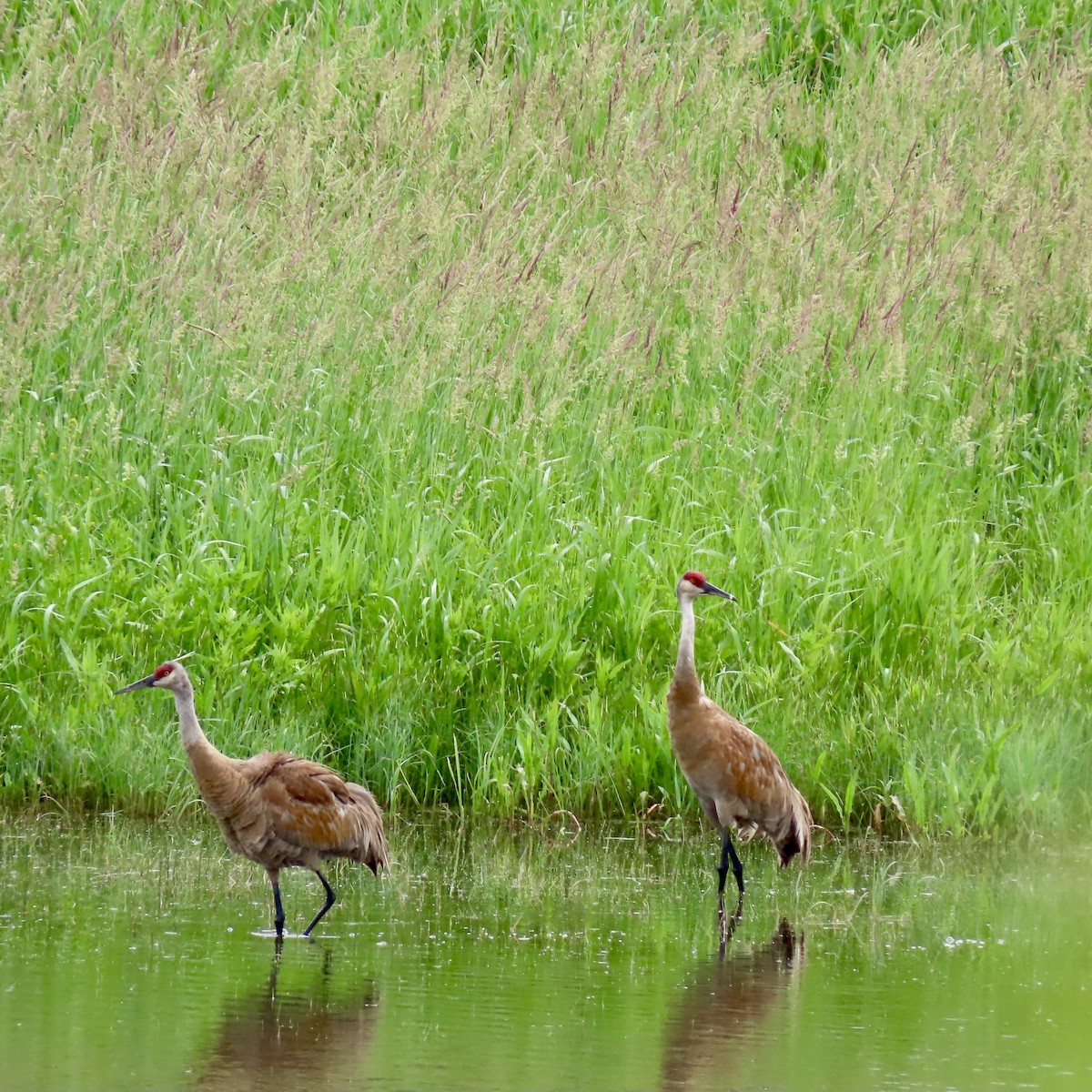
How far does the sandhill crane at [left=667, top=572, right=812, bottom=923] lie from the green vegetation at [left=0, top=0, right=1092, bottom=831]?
1.51 feet

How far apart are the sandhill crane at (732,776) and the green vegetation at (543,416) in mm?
461

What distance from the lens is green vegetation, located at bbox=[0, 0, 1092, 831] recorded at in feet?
26.9

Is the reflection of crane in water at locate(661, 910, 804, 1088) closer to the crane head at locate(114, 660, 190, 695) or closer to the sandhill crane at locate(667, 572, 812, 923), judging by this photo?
the sandhill crane at locate(667, 572, 812, 923)

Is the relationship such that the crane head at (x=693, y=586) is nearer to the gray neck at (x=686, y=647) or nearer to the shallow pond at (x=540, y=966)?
the gray neck at (x=686, y=647)

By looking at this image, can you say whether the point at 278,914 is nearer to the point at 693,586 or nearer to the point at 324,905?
the point at 324,905

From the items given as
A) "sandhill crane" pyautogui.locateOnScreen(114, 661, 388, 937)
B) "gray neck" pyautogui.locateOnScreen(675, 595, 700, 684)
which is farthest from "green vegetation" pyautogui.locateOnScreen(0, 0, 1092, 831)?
"sandhill crane" pyautogui.locateOnScreen(114, 661, 388, 937)

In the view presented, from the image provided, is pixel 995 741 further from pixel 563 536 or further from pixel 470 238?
pixel 470 238

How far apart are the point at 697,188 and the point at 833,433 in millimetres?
2634

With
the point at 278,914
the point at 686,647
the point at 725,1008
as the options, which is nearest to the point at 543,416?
the point at 686,647

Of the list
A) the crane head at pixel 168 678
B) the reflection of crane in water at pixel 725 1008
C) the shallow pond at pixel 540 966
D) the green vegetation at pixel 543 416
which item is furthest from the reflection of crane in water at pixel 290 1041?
the green vegetation at pixel 543 416

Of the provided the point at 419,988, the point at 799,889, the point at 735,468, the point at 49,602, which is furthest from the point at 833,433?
the point at 419,988

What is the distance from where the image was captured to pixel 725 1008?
Answer: 571 centimetres

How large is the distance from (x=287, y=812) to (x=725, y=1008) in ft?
6.31

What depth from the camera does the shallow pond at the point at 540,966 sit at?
5.07 meters
